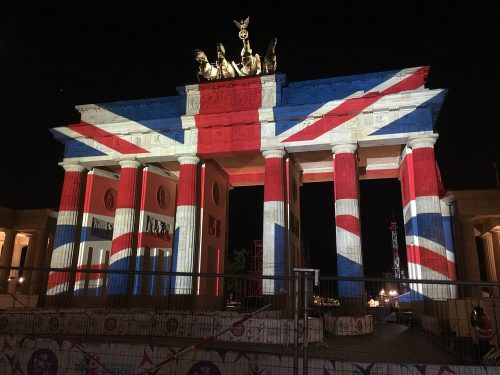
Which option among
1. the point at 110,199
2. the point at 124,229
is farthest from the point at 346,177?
the point at 110,199

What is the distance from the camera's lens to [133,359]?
8.35m

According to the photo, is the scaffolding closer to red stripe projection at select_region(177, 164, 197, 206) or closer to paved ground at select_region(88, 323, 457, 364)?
paved ground at select_region(88, 323, 457, 364)

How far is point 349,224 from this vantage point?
1920 cm

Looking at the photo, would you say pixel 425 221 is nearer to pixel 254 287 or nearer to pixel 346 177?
pixel 346 177

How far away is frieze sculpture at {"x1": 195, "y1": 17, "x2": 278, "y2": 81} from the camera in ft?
74.0

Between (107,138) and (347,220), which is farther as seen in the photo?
(107,138)

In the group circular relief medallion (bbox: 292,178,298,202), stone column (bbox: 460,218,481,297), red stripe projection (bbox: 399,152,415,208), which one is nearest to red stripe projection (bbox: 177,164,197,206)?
circular relief medallion (bbox: 292,178,298,202)

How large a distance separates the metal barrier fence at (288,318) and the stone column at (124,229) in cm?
25

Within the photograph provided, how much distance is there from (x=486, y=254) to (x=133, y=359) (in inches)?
1239

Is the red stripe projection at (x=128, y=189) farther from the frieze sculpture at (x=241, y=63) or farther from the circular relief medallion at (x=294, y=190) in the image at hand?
the circular relief medallion at (x=294, y=190)

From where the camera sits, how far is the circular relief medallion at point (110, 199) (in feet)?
81.8

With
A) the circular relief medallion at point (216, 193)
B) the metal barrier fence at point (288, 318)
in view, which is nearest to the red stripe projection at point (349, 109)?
the circular relief medallion at point (216, 193)

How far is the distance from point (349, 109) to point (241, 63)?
673 cm

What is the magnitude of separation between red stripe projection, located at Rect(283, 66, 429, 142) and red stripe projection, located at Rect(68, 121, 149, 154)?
8.22m
